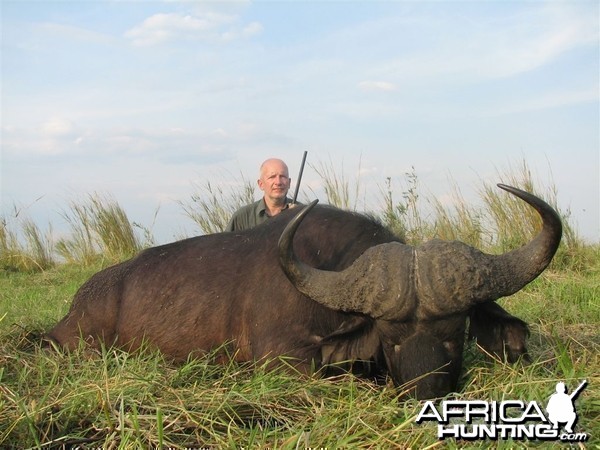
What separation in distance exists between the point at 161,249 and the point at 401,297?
2.44 meters

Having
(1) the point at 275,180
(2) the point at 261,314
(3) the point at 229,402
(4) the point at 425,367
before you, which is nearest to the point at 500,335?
(4) the point at 425,367

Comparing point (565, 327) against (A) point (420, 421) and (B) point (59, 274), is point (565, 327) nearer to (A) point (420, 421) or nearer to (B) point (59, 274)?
(A) point (420, 421)

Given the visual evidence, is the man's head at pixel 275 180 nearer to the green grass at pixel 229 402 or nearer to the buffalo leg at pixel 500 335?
the green grass at pixel 229 402

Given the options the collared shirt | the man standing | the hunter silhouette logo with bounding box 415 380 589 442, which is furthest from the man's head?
the hunter silhouette logo with bounding box 415 380 589 442

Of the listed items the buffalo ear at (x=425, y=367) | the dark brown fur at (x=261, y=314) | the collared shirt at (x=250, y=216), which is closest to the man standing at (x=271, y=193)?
the collared shirt at (x=250, y=216)

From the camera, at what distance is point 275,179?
7555 millimetres

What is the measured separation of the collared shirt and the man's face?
0.21 metres

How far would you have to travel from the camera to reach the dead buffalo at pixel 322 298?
136 inches

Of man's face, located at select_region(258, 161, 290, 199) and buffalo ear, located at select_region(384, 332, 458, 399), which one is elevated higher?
man's face, located at select_region(258, 161, 290, 199)

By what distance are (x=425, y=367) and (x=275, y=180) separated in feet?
14.3

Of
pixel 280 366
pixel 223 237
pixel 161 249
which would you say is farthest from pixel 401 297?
pixel 161 249

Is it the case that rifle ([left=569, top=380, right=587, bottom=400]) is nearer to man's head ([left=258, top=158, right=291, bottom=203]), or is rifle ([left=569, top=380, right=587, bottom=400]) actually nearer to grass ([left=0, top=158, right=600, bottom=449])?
grass ([left=0, top=158, right=600, bottom=449])

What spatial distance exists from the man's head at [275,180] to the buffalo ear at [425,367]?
4.20m

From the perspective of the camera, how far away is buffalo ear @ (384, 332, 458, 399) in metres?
3.44
